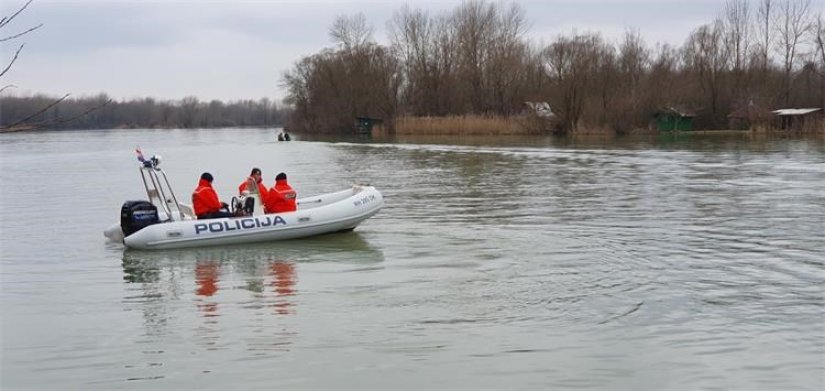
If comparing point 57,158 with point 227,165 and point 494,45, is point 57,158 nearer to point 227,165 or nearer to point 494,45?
point 227,165

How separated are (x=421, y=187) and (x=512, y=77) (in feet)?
146

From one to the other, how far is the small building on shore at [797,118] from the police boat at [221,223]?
44888 mm

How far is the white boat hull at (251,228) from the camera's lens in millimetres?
11500

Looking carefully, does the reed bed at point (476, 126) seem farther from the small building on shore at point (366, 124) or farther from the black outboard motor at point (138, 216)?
the black outboard motor at point (138, 216)

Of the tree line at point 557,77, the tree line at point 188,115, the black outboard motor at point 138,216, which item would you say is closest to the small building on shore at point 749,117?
the tree line at point 557,77

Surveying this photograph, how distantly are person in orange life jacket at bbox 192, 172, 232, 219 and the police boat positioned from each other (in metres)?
0.20

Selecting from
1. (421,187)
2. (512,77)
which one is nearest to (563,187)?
(421,187)

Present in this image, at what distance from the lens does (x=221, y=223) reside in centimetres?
1161

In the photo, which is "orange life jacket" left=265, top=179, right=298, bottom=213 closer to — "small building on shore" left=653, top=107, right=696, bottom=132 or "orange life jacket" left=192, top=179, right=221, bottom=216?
"orange life jacket" left=192, top=179, right=221, bottom=216

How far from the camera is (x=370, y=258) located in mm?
11031

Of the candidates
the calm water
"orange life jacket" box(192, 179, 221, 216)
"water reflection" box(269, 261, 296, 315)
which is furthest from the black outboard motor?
"water reflection" box(269, 261, 296, 315)

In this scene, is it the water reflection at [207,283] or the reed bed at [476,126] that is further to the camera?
the reed bed at [476,126]

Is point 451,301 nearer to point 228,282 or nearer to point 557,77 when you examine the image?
point 228,282

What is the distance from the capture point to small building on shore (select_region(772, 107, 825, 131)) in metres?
50.2
